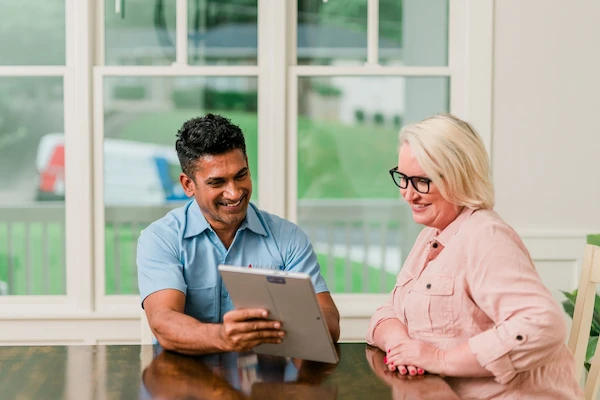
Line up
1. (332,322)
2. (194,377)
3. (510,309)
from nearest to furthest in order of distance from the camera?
(510,309) → (194,377) → (332,322)

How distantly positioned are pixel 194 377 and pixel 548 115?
7.15ft

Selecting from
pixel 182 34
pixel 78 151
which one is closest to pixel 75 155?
pixel 78 151

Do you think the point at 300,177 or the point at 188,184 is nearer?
the point at 188,184

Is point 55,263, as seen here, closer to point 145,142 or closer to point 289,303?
point 145,142

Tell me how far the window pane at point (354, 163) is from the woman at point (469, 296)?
4.97 ft

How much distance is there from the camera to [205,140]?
2316 mm

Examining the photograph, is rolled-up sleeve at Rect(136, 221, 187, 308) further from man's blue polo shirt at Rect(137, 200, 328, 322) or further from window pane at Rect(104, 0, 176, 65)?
window pane at Rect(104, 0, 176, 65)

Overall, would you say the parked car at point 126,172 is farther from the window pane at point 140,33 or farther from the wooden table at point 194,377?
the wooden table at point 194,377

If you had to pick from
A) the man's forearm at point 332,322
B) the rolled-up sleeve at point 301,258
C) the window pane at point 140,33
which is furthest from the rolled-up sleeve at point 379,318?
the window pane at point 140,33

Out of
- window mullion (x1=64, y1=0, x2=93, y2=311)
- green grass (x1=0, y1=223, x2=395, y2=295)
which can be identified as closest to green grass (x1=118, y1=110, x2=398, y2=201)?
window mullion (x1=64, y1=0, x2=93, y2=311)

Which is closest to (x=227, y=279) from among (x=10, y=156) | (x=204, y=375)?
(x=204, y=375)

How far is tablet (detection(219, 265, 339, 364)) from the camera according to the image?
67.4 inches

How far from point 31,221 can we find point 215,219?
145 centimetres

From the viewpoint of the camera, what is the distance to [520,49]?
11.0 ft
